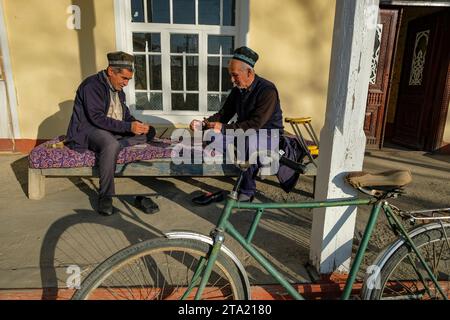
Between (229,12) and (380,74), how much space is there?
10.3 feet

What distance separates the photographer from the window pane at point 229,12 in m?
5.37

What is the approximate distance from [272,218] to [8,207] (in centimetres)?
291

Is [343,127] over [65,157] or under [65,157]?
over

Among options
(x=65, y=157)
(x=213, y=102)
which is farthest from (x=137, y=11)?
(x=65, y=157)

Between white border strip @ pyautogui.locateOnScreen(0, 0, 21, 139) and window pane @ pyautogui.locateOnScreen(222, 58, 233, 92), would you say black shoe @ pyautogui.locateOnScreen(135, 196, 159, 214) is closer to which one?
window pane @ pyautogui.locateOnScreen(222, 58, 233, 92)

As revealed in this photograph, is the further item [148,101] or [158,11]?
[148,101]

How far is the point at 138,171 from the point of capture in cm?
373

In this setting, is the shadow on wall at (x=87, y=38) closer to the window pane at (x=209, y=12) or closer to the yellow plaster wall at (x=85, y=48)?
the yellow plaster wall at (x=85, y=48)

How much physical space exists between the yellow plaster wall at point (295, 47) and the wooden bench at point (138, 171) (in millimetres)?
2417

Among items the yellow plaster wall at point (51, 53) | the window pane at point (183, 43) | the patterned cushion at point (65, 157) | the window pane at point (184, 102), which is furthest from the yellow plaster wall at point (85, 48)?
the patterned cushion at point (65, 157)

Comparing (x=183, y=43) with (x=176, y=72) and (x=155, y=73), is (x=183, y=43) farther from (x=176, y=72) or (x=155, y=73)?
(x=155, y=73)

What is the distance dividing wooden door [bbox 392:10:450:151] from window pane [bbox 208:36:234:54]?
154 inches

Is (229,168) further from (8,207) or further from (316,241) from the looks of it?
(8,207)

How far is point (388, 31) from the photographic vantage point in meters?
5.87
